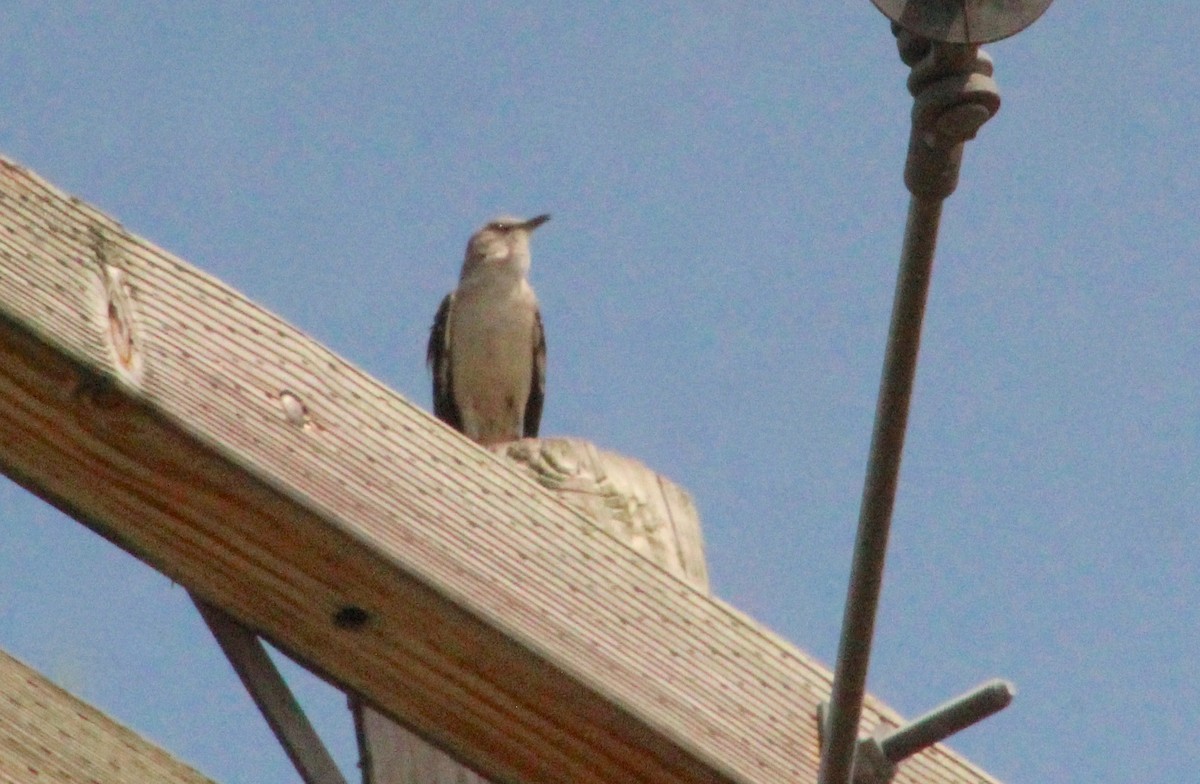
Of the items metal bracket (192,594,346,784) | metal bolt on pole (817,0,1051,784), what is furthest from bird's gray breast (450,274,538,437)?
metal bolt on pole (817,0,1051,784)

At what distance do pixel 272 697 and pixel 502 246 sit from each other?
10544mm

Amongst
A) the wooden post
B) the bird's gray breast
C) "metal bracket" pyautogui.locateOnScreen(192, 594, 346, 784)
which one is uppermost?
the bird's gray breast


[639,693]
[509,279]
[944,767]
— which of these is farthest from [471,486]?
[509,279]

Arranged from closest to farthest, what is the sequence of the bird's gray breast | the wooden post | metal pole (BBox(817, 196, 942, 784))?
metal pole (BBox(817, 196, 942, 784)), the wooden post, the bird's gray breast

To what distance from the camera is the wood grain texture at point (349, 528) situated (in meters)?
2.48

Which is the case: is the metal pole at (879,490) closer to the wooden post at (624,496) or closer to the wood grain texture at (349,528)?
the wood grain texture at (349,528)

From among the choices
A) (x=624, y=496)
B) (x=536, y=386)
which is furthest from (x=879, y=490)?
(x=536, y=386)

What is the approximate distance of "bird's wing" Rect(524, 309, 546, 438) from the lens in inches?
486

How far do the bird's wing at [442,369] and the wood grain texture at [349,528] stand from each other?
30.2 ft

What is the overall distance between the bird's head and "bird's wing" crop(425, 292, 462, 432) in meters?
0.31

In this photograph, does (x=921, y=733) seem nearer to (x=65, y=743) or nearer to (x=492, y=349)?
(x=65, y=743)

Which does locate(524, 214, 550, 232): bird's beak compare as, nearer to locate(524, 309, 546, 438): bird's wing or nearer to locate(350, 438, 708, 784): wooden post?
locate(524, 309, 546, 438): bird's wing

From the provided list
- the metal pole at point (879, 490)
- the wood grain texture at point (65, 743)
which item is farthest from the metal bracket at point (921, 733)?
the wood grain texture at point (65, 743)

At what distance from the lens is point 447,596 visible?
2564 millimetres
